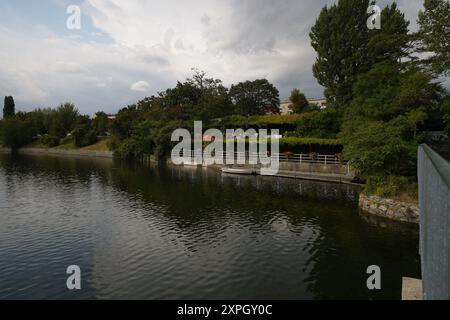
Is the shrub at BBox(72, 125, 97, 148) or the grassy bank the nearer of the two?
the grassy bank

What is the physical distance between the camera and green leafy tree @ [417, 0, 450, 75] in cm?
2980

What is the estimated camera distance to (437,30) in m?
30.4

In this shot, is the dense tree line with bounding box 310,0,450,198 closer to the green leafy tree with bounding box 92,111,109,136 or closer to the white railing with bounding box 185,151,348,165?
the white railing with bounding box 185,151,348,165

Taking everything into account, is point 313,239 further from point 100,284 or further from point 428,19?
point 428,19

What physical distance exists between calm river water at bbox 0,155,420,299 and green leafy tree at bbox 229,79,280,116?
2262 inches

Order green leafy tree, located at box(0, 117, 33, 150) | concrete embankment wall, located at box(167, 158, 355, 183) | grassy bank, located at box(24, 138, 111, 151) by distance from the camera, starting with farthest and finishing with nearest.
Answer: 1. green leafy tree, located at box(0, 117, 33, 150)
2. grassy bank, located at box(24, 138, 111, 151)
3. concrete embankment wall, located at box(167, 158, 355, 183)

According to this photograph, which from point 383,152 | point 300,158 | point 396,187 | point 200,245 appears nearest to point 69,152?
point 300,158

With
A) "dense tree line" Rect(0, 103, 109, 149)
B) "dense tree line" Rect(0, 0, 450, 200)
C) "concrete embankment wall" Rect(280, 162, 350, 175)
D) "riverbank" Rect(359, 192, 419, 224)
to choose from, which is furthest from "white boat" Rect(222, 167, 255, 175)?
"dense tree line" Rect(0, 103, 109, 149)

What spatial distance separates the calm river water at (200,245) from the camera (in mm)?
15836

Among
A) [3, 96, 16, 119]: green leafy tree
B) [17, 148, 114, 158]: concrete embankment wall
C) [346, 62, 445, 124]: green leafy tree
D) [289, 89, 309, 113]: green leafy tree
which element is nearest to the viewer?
[346, 62, 445, 124]: green leafy tree

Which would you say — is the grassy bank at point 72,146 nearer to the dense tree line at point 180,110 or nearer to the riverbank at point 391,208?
the dense tree line at point 180,110

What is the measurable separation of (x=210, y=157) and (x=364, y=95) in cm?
3284
